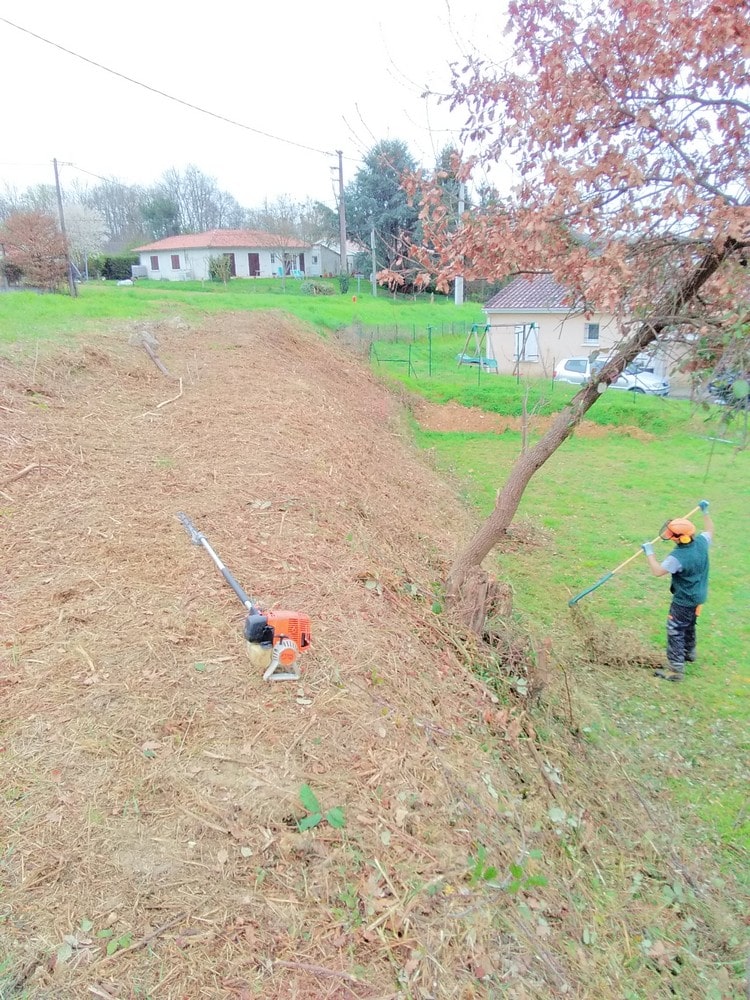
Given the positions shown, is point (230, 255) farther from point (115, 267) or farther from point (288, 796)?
point (288, 796)

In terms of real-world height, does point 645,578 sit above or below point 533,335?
below

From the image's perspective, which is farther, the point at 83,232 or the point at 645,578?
the point at 83,232

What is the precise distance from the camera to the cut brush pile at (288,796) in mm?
2381

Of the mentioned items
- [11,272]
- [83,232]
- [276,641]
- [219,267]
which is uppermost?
[83,232]

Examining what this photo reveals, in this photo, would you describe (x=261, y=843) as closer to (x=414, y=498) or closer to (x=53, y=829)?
(x=53, y=829)

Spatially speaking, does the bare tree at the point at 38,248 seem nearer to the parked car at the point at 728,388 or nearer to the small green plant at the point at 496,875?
the parked car at the point at 728,388

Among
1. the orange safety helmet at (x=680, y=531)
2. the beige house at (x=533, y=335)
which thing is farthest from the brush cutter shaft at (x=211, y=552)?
the beige house at (x=533, y=335)

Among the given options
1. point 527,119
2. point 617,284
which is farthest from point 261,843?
point 527,119

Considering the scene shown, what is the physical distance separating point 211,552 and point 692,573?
4134 mm

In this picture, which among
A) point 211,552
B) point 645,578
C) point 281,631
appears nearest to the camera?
point 281,631

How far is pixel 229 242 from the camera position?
142 feet

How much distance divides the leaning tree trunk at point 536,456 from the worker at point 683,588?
1647mm

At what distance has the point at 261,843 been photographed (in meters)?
2.69

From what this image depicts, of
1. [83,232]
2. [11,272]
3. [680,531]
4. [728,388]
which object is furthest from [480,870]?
[83,232]
